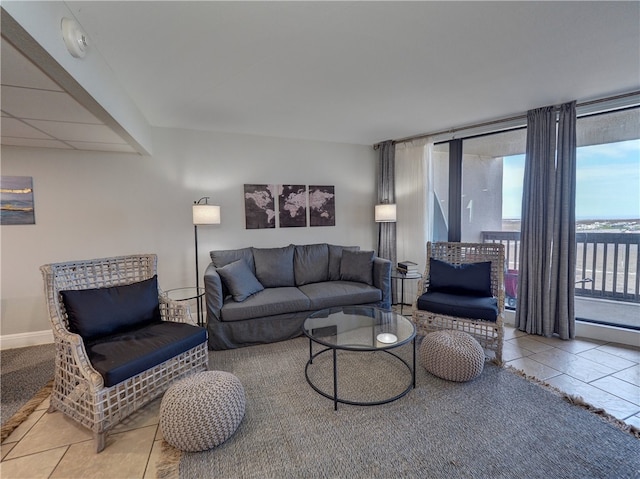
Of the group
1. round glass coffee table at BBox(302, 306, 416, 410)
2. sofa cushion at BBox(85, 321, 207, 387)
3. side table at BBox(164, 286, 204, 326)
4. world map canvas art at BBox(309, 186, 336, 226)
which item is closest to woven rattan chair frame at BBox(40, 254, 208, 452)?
sofa cushion at BBox(85, 321, 207, 387)

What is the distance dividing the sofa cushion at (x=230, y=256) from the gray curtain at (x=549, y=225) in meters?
3.16

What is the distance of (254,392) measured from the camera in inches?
85.4

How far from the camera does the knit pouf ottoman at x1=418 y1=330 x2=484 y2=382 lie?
2191mm

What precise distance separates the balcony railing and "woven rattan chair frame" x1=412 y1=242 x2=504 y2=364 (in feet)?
3.28

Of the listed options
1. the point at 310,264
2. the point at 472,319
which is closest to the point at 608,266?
the point at 472,319

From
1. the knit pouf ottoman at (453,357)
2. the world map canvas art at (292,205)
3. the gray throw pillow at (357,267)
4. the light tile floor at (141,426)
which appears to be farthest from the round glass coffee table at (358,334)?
the world map canvas art at (292,205)

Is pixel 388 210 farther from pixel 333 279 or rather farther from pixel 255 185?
pixel 255 185

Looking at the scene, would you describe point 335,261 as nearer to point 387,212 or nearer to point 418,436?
point 387,212

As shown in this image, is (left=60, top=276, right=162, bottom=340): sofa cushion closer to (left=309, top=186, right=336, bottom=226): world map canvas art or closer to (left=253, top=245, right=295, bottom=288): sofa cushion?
(left=253, top=245, right=295, bottom=288): sofa cushion

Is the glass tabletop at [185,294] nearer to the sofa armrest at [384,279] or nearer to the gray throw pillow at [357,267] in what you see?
the gray throw pillow at [357,267]

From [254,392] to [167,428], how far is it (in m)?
0.68

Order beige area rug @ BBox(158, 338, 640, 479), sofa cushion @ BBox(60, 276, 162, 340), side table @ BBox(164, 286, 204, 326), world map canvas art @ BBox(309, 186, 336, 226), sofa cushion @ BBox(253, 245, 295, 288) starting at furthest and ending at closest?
world map canvas art @ BBox(309, 186, 336, 226)
sofa cushion @ BBox(253, 245, 295, 288)
side table @ BBox(164, 286, 204, 326)
sofa cushion @ BBox(60, 276, 162, 340)
beige area rug @ BBox(158, 338, 640, 479)

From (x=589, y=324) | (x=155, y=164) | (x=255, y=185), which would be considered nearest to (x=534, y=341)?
(x=589, y=324)

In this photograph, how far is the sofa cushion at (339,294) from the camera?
319 centimetres
